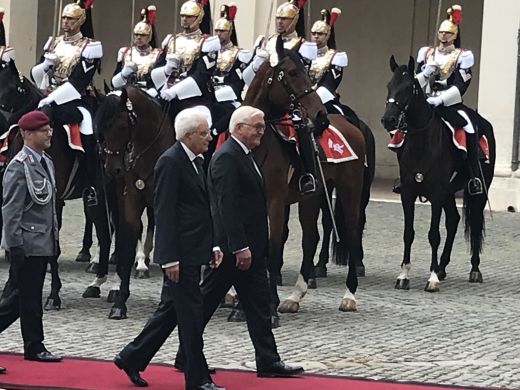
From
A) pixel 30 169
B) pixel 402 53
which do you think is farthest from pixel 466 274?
pixel 402 53

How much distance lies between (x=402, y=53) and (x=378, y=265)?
1264 centimetres

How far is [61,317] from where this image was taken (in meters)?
12.2

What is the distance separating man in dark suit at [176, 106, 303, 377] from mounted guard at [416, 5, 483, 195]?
619 centimetres

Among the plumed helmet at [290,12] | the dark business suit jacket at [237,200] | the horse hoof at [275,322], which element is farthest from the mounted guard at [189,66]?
the dark business suit jacket at [237,200]

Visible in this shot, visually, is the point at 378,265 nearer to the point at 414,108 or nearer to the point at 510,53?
the point at 414,108

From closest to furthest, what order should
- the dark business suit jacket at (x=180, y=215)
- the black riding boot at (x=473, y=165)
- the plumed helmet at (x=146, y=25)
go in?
the dark business suit jacket at (x=180, y=215) → the plumed helmet at (x=146, y=25) → the black riding boot at (x=473, y=165)

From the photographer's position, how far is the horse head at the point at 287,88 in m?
12.0

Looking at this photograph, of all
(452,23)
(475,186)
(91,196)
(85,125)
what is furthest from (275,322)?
(452,23)

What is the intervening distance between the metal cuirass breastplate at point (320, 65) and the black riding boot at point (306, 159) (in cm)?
232

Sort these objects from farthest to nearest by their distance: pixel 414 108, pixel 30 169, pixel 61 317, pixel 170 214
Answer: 1. pixel 414 108
2. pixel 61 317
3. pixel 30 169
4. pixel 170 214

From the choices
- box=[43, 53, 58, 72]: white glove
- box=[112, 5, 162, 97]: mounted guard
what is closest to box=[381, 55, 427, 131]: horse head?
box=[112, 5, 162, 97]: mounted guard

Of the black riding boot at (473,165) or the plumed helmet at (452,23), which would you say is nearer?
the black riding boot at (473,165)

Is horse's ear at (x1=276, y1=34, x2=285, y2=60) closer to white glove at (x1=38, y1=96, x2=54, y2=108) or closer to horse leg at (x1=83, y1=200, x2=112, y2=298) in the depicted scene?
white glove at (x1=38, y1=96, x2=54, y2=108)

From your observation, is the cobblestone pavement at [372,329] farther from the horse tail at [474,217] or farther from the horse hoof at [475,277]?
the horse tail at [474,217]
